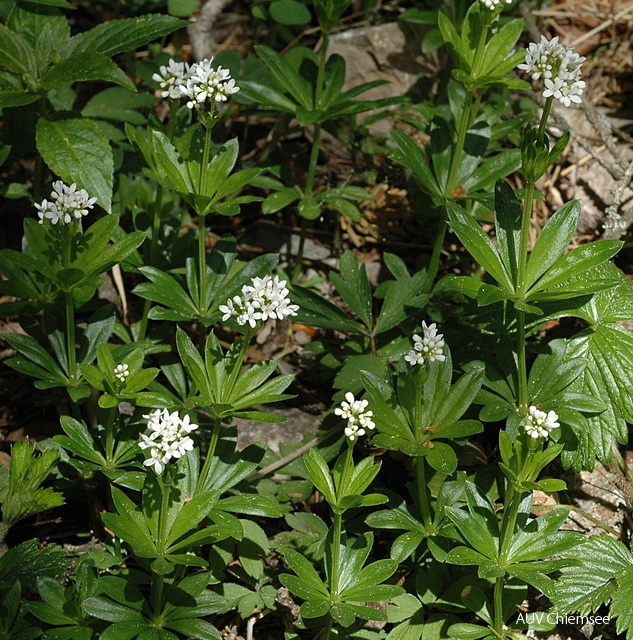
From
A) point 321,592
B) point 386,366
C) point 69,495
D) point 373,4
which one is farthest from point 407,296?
point 373,4

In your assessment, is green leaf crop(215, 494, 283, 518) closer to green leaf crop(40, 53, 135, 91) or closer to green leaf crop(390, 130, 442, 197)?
A: green leaf crop(390, 130, 442, 197)

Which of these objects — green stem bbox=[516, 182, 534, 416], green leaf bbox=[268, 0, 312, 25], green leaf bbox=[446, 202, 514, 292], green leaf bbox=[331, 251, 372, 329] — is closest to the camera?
green stem bbox=[516, 182, 534, 416]

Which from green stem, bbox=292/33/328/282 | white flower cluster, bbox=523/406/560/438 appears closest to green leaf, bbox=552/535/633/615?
white flower cluster, bbox=523/406/560/438

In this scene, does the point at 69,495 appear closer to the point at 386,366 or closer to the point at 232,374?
the point at 232,374

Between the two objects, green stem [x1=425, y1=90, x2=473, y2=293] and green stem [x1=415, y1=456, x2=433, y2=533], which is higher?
green stem [x1=425, y1=90, x2=473, y2=293]

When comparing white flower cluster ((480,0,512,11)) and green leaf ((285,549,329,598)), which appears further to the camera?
white flower cluster ((480,0,512,11))

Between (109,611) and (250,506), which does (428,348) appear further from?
(109,611)

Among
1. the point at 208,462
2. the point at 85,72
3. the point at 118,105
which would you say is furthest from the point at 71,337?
the point at 118,105

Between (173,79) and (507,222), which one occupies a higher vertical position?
(173,79)

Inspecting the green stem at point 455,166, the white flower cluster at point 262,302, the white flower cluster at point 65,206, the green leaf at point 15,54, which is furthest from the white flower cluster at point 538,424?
the green leaf at point 15,54
